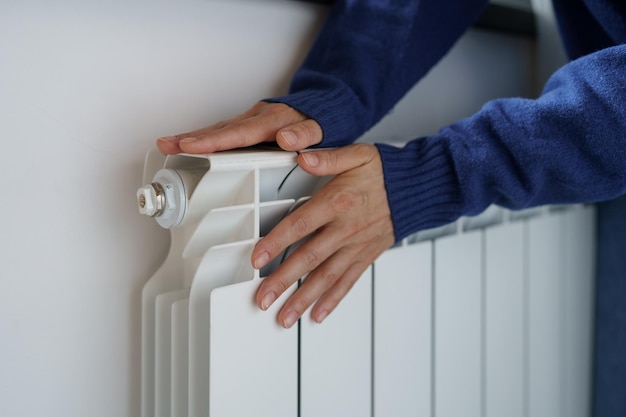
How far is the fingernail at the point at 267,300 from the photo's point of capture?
20.5 inches

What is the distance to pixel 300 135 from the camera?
0.54 metres

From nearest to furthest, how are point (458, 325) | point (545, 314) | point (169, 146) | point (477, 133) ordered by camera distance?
point (169, 146)
point (477, 133)
point (458, 325)
point (545, 314)

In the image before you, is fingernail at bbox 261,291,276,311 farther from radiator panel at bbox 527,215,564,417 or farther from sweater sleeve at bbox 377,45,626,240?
radiator panel at bbox 527,215,564,417

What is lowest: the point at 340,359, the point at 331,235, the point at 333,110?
the point at 340,359

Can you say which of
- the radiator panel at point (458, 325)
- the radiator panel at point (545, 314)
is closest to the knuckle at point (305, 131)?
the radiator panel at point (458, 325)

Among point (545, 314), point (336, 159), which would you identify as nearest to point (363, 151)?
point (336, 159)

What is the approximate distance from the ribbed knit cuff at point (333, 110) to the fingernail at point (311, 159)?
0.04m

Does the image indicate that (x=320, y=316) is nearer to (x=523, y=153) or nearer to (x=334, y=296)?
(x=334, y=296)

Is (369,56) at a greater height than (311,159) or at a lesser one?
greater

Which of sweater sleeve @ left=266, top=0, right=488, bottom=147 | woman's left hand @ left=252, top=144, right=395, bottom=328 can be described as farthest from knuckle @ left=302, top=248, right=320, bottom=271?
sweater sleeve @ left=266, top=0, right=488, bottom=147

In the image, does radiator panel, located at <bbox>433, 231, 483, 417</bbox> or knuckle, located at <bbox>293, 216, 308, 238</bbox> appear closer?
knuckle, located at <bbox>293, 216, 308, 238</bbox>

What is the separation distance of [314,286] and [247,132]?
14 cm

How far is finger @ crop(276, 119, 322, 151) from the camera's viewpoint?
1.72 ft

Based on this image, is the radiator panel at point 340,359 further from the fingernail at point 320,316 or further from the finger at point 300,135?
the finger at point 300,135
